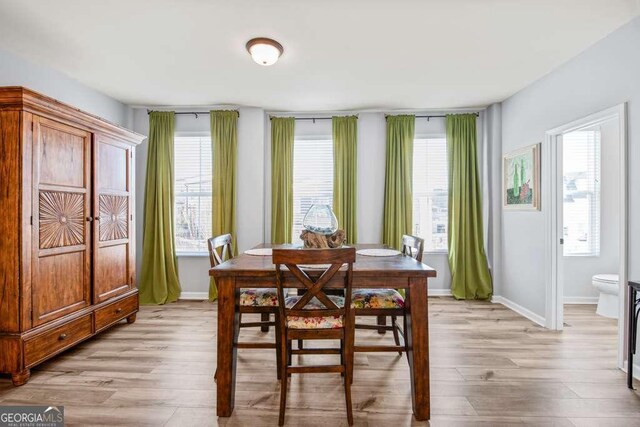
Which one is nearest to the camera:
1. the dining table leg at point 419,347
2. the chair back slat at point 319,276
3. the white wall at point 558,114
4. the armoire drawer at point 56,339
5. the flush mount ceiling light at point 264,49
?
the chair back slat at point 319,276

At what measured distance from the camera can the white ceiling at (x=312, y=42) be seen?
2.22m

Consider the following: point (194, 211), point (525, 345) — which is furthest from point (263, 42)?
point (525, 345)

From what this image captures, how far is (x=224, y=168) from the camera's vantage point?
14.1 feet

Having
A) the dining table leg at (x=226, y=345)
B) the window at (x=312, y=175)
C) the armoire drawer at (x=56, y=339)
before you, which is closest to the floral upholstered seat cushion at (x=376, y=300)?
the dining table leg at (x=226, y=345)

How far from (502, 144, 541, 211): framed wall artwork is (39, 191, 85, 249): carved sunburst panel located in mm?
4292

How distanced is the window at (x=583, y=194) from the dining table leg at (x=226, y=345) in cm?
434

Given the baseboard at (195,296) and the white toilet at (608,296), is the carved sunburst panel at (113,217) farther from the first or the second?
the white toilet at (608,296)

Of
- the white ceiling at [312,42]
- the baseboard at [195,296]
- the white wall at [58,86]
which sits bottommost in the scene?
the baseboard at [195,296]

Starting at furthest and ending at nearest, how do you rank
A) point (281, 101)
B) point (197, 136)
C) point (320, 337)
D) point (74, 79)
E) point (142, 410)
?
point (197, 136) → point (281, 101) → point (74, 79) → point (142, 410) → point (320, 337)

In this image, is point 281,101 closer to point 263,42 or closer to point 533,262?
point 263,42

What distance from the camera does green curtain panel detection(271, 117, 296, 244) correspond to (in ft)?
14.3

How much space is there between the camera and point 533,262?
3.58m

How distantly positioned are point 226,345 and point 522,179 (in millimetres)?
3520

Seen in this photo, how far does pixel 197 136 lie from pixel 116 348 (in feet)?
8.89
